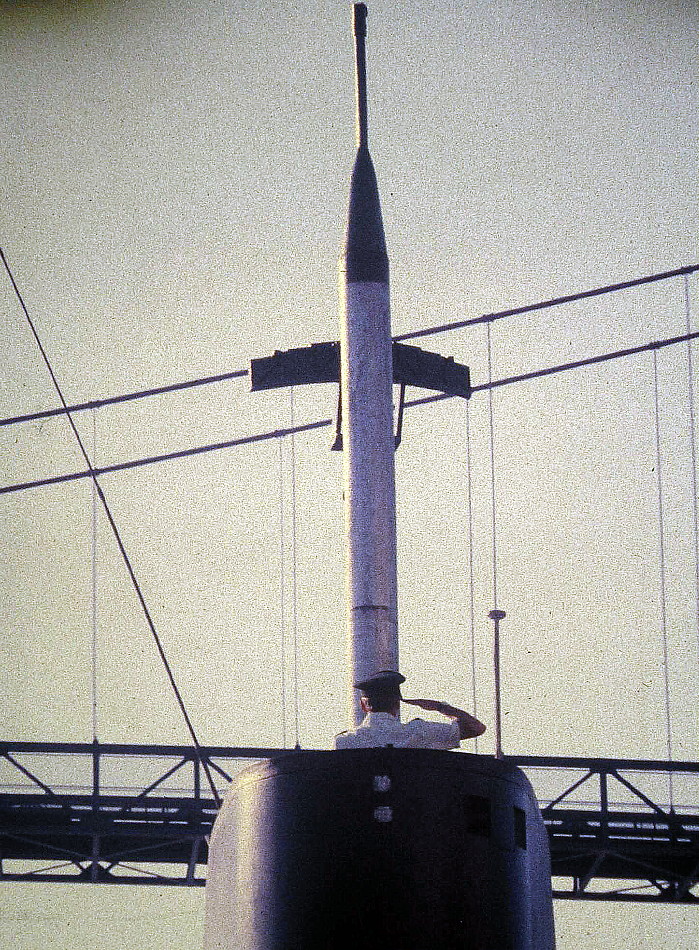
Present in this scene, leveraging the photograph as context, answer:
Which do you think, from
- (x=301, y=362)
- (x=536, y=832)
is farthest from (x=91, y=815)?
(x=536, y=832)

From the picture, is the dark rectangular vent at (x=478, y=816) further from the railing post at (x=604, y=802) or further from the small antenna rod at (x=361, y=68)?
the railing post at (x=604, y=802)

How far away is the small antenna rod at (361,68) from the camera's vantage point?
2645 cm

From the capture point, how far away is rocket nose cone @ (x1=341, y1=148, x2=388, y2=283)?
25.2 meters

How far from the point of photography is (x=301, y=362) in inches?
1038

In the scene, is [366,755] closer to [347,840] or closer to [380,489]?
[347,840]

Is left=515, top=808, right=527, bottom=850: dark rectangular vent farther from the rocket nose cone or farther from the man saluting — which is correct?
the rocket nose cone

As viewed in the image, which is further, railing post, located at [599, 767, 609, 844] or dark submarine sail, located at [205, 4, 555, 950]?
railing post, located at [599, 767, 609, 844]

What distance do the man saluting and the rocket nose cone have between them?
8.75 m

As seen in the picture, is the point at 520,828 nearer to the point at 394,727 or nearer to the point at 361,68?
the point at 394,727

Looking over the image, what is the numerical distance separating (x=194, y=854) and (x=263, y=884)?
864 inches

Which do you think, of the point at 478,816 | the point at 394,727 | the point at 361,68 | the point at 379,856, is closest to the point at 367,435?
the point at 361,68

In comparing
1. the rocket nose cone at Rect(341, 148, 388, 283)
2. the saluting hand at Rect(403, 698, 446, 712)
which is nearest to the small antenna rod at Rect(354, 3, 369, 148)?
the rocket nose cone at Rect(341, 148, 388, 283)

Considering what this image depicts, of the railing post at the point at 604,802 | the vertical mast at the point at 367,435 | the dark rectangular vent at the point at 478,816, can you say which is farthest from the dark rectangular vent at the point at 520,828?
the railing post at the point at 604,802

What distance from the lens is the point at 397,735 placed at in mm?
16484
